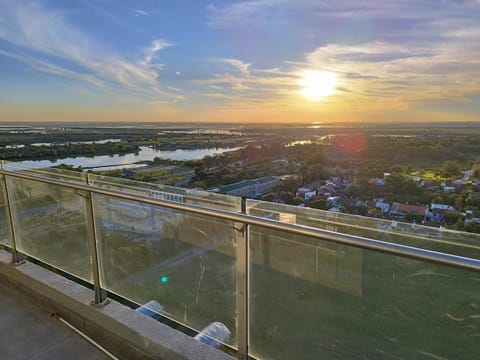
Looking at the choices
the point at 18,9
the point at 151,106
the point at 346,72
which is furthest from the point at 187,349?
the point at 151,106

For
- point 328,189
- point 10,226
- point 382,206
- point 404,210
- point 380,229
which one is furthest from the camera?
point 328,189

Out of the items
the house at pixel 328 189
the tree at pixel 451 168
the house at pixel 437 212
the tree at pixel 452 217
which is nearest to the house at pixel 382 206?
the house at pixel 437 212

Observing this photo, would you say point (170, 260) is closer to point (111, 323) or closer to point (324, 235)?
point (111, 323)

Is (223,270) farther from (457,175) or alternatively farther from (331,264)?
(457,175)

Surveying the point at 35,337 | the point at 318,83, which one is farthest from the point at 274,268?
the point at 318,83

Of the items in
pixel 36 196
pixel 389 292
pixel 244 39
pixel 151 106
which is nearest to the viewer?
pixel 389 292

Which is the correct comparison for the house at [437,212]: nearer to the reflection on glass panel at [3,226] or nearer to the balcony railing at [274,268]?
the balcony railing at [274,268]

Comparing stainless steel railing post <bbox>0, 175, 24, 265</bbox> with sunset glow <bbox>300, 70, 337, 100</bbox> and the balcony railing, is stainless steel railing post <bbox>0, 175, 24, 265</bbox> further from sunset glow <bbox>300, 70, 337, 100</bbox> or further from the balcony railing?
sunset glow <bbox>300, 70, 337, 100</bbox>
